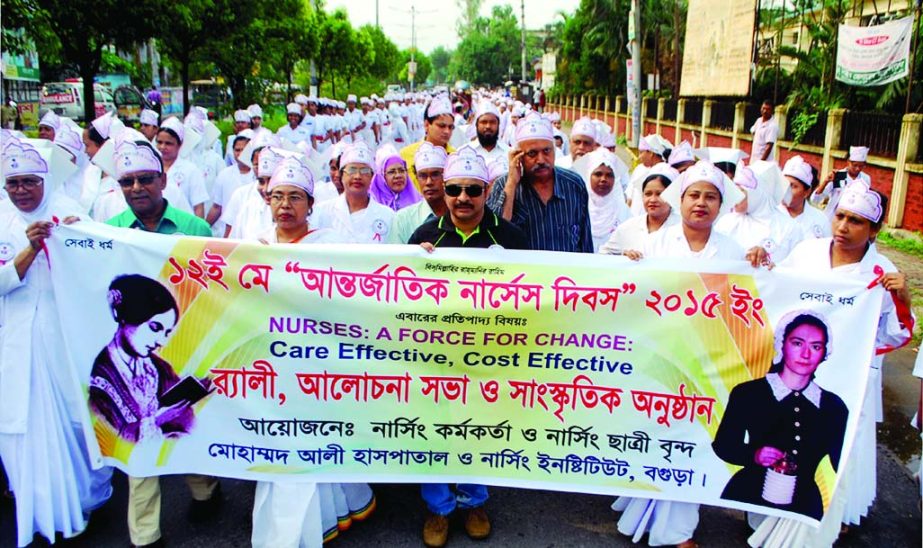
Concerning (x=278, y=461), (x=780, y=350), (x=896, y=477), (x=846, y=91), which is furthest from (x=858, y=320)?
(x=846, y=91)

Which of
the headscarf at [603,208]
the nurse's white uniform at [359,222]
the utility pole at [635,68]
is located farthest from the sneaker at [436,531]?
the utility pole at [635,68]

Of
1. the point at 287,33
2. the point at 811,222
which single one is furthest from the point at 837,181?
the point at 287,33

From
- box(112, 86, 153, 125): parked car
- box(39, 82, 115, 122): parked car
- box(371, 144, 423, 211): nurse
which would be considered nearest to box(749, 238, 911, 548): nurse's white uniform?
box(371, 144, 423, 211): nurse

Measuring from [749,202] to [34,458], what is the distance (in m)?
4.75

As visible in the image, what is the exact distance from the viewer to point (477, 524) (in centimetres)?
388

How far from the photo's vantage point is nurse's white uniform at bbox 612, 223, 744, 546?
3.75 meters

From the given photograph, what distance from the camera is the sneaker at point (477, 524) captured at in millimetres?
3852

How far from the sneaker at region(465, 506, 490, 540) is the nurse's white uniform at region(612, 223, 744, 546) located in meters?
0.69

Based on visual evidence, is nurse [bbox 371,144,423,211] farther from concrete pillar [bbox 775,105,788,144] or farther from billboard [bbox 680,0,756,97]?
billboard [bbox 680,0,756,97]

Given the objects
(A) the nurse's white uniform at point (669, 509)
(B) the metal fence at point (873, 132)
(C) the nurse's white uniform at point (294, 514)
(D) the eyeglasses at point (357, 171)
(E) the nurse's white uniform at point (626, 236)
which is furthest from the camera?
(B) the metal fence at point (873, 132)

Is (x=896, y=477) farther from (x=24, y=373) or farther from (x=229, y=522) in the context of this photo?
(x=24, y=373)

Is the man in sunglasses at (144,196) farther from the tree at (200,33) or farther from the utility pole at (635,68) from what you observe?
the utility pole at (635,68)

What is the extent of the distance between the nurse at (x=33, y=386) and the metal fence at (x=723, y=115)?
19.9m

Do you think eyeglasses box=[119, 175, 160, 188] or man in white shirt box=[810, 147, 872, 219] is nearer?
eyeglasses box=[119, 175, 160, 188]
